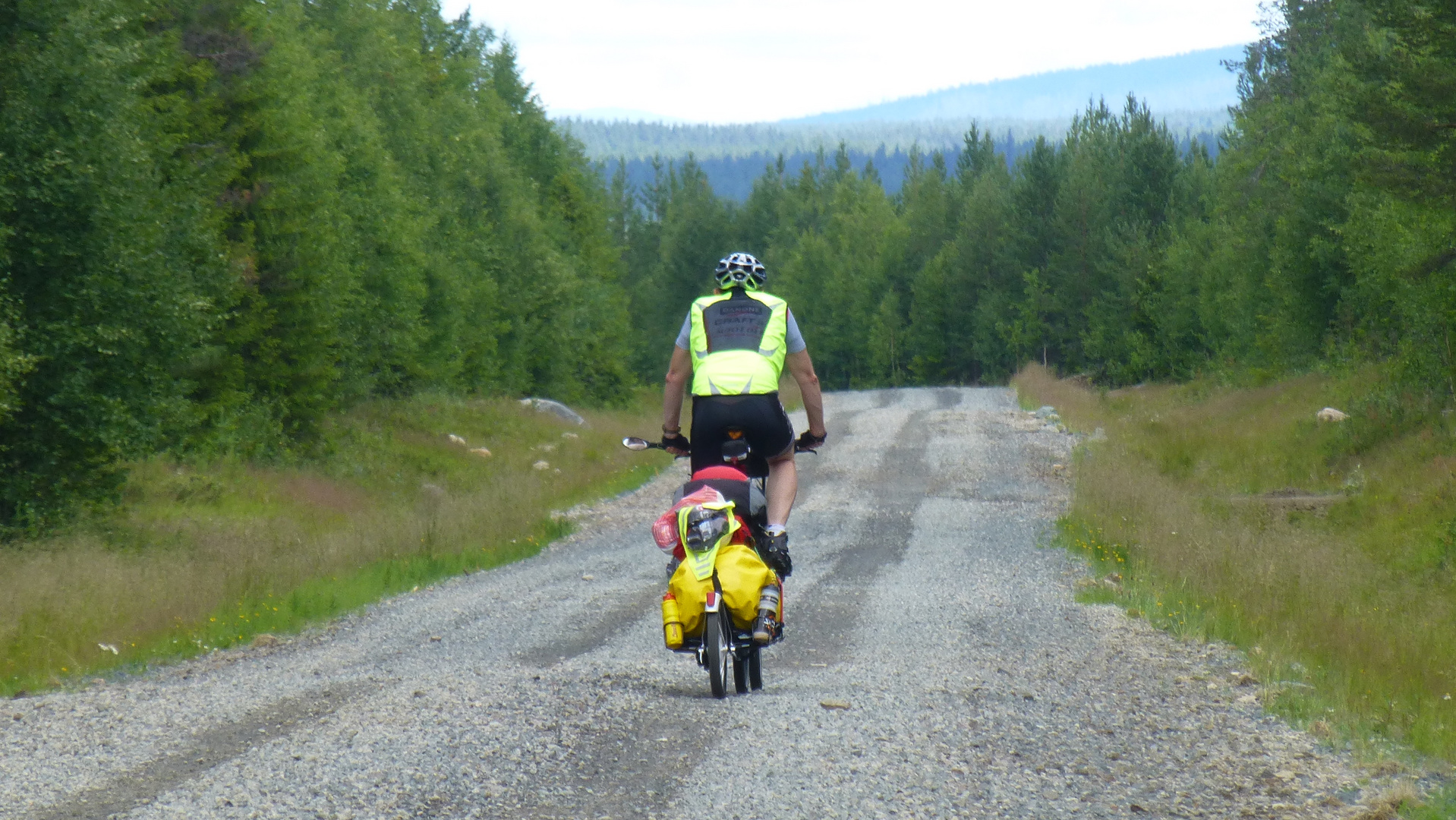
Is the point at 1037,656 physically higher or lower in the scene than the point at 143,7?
lower

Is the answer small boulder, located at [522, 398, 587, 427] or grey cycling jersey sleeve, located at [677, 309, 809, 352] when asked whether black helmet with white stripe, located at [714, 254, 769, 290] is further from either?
small boulder, located at [522, 398, 587, 427]

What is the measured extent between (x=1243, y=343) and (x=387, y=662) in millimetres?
39426

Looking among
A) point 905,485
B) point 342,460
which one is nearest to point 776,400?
point 905,485

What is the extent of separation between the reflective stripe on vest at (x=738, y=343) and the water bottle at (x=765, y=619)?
1.10 metres

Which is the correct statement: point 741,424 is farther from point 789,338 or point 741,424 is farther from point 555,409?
point 555,409

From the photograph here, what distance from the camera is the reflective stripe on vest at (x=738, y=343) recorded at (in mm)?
6805

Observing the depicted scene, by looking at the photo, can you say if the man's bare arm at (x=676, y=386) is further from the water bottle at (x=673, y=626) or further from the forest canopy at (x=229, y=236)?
the forest canopy at (x=229, y=236)

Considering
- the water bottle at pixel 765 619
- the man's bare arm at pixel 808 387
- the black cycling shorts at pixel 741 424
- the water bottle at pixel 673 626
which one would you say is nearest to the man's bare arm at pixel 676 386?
the black cycling shorts at pixel 741 424

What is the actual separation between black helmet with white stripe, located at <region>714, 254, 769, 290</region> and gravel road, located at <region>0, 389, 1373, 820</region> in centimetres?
225

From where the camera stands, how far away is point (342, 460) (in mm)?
23656

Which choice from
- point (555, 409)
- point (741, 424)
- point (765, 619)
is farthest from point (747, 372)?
point (555, 409)

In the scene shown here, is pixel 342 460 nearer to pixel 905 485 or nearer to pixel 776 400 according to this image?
pixel 905 485

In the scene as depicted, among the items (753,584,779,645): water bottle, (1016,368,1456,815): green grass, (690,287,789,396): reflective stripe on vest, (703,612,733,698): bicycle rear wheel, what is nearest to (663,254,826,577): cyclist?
(690,287,789,396): reflective stripe on vest

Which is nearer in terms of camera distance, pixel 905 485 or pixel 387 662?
pixel 387 662
